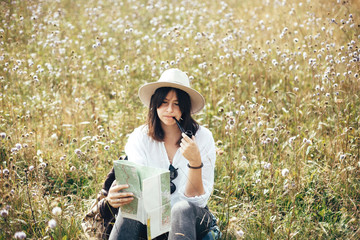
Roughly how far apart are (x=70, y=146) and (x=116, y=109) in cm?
80

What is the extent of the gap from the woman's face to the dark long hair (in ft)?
0.08

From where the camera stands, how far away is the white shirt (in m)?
2.47

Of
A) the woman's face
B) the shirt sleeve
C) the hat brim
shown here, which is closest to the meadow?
the shirt sleeve

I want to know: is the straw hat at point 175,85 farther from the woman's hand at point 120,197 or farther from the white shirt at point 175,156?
the woman's hand at point 120,197

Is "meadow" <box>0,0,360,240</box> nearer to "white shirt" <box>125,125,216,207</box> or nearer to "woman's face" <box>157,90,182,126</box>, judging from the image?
"white shirt" <box>125,125,216,207</box>

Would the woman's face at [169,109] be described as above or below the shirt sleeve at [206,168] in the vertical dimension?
above

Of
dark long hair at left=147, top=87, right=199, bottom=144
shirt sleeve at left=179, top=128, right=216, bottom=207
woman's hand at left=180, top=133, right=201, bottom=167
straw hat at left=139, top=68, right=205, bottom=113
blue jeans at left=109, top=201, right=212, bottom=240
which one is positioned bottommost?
blue jeans at left=109, top=201, right=212, bottom=240

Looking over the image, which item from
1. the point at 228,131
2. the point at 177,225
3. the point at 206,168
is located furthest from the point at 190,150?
the point at 228,131

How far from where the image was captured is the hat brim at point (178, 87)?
247 centimetres

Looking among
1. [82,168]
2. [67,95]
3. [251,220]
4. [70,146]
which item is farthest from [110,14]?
[251,220]

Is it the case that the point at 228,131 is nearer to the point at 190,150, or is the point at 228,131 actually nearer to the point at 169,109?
the point at 169,109

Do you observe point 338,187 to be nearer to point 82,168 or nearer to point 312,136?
point 312,136

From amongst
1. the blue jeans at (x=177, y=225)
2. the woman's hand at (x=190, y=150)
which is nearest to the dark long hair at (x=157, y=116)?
the woman's hand at (x=190, y=150)

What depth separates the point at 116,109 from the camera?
167 inches
